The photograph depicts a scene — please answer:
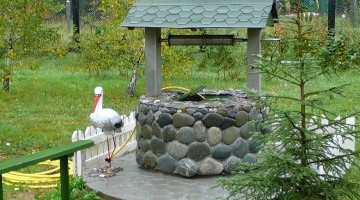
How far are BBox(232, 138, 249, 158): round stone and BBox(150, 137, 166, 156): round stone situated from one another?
0.80 metres

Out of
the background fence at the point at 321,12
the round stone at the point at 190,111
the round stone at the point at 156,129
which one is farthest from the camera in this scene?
the background fence at the point at 321,12

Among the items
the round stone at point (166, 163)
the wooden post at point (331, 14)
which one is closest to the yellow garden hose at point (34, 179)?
the round stone at point (166, 163)

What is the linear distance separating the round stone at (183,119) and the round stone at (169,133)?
95 millimetres

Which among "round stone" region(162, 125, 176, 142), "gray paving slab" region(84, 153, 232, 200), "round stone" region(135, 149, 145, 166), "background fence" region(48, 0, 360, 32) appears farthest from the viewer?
"background fence" region(48, 0, 360, 32)

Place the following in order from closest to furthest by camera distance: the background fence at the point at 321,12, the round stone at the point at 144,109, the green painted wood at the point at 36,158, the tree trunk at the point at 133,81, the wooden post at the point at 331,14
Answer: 1. the green painted wood at the point at 36,158
2. the round stone at the point at 144,109
3. the tree trunk at the point at 133,81
4. the wooden post at the point at 331,14
5. the background fence at the point at 321,12

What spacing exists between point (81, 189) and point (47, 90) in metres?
8.25

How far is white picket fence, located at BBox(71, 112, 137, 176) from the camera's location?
26.7ft

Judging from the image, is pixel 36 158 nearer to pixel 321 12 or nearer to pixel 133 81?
pixel 133 81

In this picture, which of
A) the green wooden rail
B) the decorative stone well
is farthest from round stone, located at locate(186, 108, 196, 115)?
the green wooden rail

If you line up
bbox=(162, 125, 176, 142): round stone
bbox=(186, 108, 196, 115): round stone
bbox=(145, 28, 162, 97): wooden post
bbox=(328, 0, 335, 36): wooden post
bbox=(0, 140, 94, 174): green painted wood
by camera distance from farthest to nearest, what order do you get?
1. bbox=(328, 0, 335, 36): wooden post
2. bbox=(145, 28, 162, 97): wooden post
3. bbox=(162, 125, 176, 142): round stone
4. bbox=(186, 108, 196, 115): round stone
5. bbox=(0, 140, 94, 174): green painted wood

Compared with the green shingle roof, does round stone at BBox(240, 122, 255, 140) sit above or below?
below

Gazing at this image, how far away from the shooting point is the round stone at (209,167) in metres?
7.97

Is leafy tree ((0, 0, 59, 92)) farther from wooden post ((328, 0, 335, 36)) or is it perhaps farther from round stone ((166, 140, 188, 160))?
wooden post ((328, 0, 335, 36))

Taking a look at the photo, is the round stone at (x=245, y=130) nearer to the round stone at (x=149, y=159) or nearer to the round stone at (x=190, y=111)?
the round stone at (x=190, y=111)
